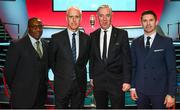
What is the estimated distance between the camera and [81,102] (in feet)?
12.9

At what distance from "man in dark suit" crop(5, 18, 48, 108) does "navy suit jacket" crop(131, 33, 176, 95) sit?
1.16 m

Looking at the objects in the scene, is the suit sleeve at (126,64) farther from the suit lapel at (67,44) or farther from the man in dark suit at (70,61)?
the suit lapel at (67,44)

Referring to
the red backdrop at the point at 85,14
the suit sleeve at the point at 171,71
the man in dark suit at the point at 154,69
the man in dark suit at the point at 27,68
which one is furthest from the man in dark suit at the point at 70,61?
the red backdrop at the point at 85,14

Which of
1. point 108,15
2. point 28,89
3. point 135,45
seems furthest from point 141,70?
point 28,89

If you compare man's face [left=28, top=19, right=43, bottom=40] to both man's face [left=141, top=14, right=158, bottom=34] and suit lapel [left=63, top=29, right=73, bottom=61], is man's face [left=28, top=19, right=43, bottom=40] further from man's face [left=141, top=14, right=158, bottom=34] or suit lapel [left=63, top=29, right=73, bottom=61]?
man's face [left=141, top=14, right=158, bottom=34]

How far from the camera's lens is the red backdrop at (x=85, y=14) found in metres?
7.83

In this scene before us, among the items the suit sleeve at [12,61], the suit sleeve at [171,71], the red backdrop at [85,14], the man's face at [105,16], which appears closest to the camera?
the suit sleeve at [171,71]

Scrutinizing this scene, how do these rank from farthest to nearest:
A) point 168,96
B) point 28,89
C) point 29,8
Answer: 1. point 29,8
2. point 28,89
3. point 168,96

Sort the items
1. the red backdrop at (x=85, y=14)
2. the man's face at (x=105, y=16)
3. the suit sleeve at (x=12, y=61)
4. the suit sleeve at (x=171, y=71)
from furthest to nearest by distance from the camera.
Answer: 1. the red backdrop at (x=85, y=14)
2. the man's face at (x=105, y=16)
3. the suit sleeve at (x=12, y=61)
4. the suit sleeve at (x=171, y=71)

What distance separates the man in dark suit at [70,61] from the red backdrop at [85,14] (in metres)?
4.08

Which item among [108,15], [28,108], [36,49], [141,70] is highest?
[108,15]

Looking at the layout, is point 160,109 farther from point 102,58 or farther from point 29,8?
→ point 29,8

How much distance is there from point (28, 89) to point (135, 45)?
4.40 ft

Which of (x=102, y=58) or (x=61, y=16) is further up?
(x=61, y=16)
